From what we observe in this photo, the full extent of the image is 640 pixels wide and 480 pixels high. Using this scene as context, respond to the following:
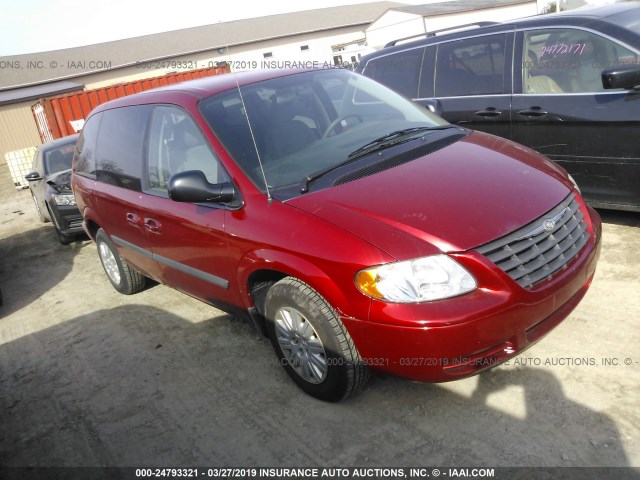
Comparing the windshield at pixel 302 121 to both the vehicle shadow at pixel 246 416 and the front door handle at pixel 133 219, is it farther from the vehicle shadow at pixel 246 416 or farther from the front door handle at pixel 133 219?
the vehicle shadow at pixel 246 416

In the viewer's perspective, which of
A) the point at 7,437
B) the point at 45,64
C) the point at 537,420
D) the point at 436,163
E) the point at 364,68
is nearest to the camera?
the point at 537,420

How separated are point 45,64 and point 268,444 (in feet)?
124

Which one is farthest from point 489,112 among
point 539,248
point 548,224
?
point 539,248

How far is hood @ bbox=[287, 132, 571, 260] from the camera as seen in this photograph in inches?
100

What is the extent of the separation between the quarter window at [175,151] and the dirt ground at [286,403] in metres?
1.30

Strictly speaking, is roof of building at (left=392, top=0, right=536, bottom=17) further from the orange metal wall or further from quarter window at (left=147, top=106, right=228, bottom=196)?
quarter window at (left=147, top=106, right=228, bottom=196)

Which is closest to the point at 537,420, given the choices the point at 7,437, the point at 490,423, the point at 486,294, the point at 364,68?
the point at 490,423

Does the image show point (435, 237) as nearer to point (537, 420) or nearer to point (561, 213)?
point (561, 213)

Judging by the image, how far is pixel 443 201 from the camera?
2.75m

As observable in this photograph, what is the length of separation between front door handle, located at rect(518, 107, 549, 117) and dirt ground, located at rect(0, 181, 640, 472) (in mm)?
1169

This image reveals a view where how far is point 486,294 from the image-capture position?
2490 mm

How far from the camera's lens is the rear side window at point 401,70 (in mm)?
5742

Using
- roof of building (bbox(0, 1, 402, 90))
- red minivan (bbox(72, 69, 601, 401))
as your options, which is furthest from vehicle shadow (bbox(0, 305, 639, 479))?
roof of building (bbox(0, 1, 402, 90))

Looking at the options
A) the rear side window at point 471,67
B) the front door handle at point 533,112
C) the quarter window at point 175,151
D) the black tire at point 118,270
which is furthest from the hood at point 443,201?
the black tire at point 118,270
